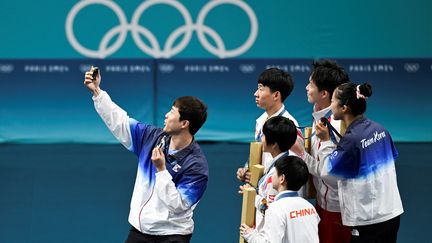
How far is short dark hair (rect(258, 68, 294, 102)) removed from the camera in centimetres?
573

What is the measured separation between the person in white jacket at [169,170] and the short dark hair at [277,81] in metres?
0.65

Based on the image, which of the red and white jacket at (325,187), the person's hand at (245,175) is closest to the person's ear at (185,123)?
the person's hand at (245,175)

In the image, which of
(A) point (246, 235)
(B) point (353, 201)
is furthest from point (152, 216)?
(B) point (353, 201)

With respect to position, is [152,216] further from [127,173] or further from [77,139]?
[77,139]

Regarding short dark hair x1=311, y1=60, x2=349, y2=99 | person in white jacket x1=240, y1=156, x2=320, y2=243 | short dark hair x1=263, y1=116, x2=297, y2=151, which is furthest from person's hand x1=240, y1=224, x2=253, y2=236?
short dark hair x1=311, y1=60, x2=349, y2=99

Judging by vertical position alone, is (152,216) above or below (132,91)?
below

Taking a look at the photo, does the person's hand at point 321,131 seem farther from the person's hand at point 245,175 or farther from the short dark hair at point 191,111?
→ the short dark hair at point 191,111

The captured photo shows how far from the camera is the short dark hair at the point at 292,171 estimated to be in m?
4.79

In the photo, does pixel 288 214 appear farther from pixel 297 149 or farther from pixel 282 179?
pixel 297 149

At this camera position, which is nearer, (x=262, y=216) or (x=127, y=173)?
(x=262, y=216)

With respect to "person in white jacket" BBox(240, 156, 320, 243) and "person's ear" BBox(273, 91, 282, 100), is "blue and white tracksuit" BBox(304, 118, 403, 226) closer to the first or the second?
"person in white jacket" BBox(240, 156, 320, 243)

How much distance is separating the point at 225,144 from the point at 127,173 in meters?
2.42

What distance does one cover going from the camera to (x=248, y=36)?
1235cm

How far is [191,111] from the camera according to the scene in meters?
5.25
